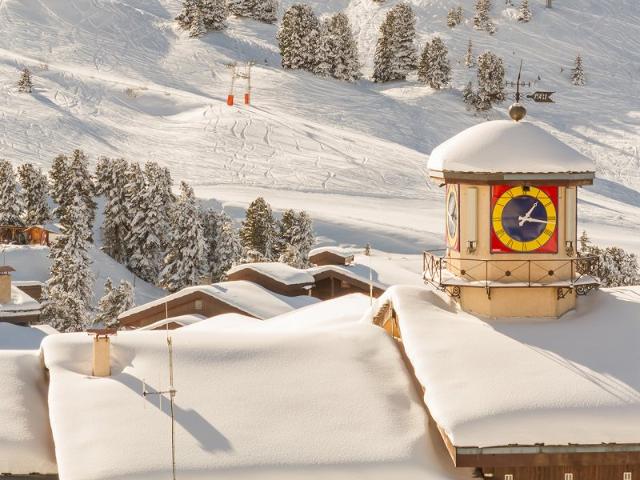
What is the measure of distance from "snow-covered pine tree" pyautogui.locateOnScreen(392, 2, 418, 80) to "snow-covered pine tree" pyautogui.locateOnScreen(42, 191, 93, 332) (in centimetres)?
7237

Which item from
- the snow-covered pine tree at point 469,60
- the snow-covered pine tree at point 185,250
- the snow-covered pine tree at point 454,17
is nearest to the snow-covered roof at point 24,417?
the snow-covered pine tree at point 185,250

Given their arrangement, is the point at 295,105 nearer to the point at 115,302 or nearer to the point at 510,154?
the point at 115,302

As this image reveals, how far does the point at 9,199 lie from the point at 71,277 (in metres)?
14.7

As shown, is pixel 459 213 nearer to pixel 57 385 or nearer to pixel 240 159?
pixel 57 385

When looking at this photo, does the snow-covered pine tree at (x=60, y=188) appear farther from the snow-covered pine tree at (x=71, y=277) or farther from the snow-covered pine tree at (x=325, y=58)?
the snow-covered pine tree at (x=325, y=58)

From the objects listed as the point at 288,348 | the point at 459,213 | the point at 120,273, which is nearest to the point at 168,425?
the point at 288,348

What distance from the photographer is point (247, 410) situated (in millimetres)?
17344

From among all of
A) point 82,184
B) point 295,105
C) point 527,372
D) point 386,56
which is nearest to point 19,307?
point 527,372

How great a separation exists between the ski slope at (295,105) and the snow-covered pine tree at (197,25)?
139 cm

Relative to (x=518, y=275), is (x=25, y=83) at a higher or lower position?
higher

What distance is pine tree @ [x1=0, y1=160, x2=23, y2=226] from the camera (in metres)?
78.9

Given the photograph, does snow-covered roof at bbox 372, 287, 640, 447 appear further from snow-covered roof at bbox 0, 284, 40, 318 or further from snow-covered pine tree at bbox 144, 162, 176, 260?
snow-covered pine tree at bbox 144, 162, 176, 260

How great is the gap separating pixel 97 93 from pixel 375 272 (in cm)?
7413

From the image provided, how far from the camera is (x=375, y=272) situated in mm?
59656
